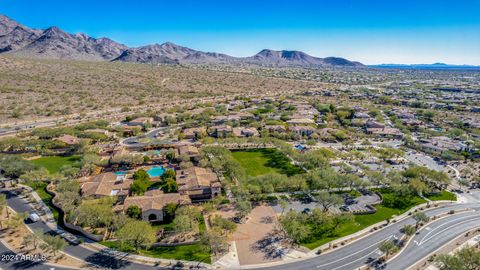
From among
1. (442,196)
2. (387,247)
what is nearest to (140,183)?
(387,247)

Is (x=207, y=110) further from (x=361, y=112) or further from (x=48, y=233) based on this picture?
(x=48, y=233)

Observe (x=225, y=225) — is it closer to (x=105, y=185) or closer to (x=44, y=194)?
(x=105, y=185)

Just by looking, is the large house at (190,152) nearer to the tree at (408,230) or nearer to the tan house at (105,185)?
the tan house at (105,185)

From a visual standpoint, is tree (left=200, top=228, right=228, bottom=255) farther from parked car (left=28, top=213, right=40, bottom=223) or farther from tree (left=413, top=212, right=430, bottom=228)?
tree (left=413, top=212, right=430, bottom=228)

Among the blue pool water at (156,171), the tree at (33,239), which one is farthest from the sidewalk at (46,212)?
the blue pool water at (156,171)

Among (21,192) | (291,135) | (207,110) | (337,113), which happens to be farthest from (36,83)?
(337,113)

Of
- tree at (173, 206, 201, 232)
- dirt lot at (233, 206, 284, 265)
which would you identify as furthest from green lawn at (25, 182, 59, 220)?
dirt lot at (233, 206, 284, 265)
